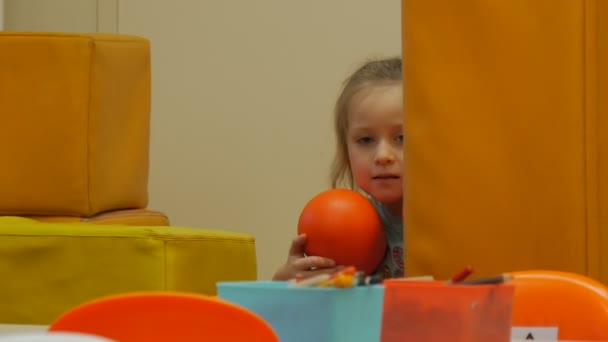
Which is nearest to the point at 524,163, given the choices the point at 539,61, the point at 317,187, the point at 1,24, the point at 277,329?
the point at 539,61

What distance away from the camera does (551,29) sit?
1.01 metres

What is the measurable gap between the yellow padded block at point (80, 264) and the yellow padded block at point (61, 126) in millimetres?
724

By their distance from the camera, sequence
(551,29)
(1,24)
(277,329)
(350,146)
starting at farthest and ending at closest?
1. (1,24)
2. (350,146)
3. (551,29)
4. (277,329)

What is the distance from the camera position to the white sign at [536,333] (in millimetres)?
762

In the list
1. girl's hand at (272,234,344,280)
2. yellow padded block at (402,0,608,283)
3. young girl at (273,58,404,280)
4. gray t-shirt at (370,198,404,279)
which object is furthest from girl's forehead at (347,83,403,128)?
yellow padded block at (402,0,608,283)

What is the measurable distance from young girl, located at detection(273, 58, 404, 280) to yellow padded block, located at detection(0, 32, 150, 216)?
605 mm

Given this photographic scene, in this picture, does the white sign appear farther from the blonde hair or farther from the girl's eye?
the blonde hair

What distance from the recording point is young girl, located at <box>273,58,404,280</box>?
169 centimetres

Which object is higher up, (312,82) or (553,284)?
(312,82)

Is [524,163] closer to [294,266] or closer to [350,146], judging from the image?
[294,266]

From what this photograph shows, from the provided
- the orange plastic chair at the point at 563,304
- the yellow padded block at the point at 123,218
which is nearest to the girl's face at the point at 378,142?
the yellow padded block at the point at 123,218

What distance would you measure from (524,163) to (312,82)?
2193 millimetres

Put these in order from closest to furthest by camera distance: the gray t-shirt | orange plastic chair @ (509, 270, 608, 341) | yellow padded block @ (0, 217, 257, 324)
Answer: orange plastic chair @ (509, 270, 608, 341) < yellow padded block @ (0, 217, 257, 324) < the gray t-shirt

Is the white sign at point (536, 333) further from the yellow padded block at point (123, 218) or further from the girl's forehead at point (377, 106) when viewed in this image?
the yellow padded block at point (123, 218)
